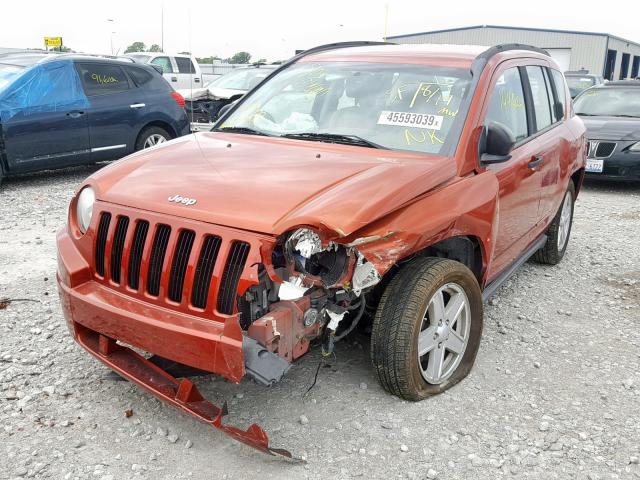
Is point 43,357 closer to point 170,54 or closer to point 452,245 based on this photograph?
point 452,245

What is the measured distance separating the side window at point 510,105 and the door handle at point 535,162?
168 millimetres

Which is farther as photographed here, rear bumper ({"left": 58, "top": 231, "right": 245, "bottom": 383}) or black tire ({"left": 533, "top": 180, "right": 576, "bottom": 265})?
black tire ({"left": 533, "top": 180, "right": 576, "bottom": 265})

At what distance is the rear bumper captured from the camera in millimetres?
2521

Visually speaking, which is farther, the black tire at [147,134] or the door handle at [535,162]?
the black tire at [147,134]

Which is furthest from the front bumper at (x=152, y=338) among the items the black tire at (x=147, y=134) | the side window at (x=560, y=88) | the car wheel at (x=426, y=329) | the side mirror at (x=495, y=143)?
the black tire at (x=147, y=134)

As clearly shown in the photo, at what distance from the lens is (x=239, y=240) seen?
8.74ft

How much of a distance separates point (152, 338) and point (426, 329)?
4.51 feet

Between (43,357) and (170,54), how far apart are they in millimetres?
17767

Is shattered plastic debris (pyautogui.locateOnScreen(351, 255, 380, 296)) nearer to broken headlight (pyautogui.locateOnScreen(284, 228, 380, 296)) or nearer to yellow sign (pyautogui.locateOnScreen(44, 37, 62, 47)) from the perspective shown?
broken headlight (pyautogui.locateOnScreen(284, 228, 380, 296))

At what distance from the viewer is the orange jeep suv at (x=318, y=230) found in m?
2.67

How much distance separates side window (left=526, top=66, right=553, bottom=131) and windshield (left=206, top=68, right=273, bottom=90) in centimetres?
948

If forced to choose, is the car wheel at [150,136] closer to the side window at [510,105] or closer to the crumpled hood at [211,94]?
the crumpled hood at [211,94]

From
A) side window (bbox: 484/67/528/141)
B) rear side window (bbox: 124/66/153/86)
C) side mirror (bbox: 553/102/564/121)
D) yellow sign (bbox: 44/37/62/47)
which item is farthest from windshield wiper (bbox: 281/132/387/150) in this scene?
yellow sign (bbox: 44/37/62/47)

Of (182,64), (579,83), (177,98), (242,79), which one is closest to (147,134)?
(177,98)
